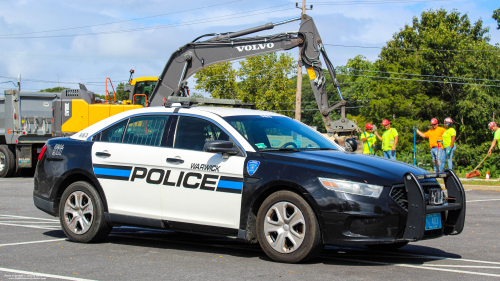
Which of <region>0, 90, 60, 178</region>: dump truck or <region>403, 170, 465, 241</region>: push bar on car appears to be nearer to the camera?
<region>403, 170, 465, 241</region>: push bar on car

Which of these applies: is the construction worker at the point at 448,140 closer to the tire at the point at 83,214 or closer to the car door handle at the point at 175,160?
the car door handle at the point at 175,160

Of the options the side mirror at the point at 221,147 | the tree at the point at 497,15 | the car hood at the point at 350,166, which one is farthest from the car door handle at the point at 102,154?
the tree at the point at 497,15

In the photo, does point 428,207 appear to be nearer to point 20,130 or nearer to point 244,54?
point 244,54

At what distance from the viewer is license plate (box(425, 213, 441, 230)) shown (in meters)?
5.42

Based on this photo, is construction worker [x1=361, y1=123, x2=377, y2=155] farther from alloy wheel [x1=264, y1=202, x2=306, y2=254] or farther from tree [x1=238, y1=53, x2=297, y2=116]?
tree [x1=238, y1=53, x2=297, y2=116]

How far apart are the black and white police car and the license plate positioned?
0.04ft

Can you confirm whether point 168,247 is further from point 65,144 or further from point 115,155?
point 65,144

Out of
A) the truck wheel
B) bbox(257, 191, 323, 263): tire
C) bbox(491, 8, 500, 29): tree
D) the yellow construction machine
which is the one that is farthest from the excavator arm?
bbox(491, 8, 500, 29): tree

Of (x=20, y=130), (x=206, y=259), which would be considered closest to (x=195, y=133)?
(x=206, y=259)

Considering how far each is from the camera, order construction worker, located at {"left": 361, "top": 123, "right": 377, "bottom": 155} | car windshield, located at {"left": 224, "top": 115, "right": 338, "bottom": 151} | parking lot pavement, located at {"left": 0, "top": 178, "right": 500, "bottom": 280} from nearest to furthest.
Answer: parking lot pavement, located at {"left": 0, "top": 178, "right": 500, "bottom": 280} < car windshield, located at {"left": 224, "top": 115, "right": 338, "bottom": 151} < construction worker, located at {"left": 361, "top": 123, "right": 377, "bottom": 155}

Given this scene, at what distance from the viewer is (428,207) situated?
215 inches

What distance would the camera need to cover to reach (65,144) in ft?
24.0

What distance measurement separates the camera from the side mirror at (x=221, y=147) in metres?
5.85

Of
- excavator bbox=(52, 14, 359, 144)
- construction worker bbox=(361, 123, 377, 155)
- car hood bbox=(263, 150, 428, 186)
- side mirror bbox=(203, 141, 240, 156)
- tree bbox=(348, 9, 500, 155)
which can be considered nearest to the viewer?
car hood bbox=(263, 150, 428, 186)
